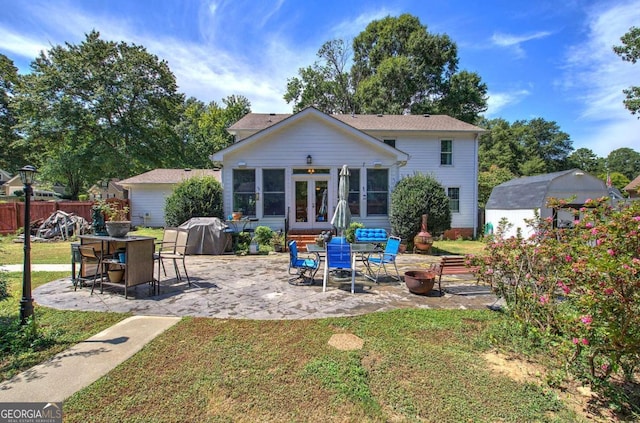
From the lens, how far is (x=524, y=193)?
44.1 feet

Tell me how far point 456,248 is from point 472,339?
9.96m

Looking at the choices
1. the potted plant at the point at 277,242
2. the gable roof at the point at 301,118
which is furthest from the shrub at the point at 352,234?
the gable roof at the point at 301,118

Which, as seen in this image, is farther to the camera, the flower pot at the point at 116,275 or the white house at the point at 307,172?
the white house at the point at 307,172

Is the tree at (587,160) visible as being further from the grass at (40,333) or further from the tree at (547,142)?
the grass at (40,333)

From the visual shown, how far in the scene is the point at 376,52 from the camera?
97.9ft

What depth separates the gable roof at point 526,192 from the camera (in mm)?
12273

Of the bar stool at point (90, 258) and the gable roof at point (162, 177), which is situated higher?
the gable roof at point (162, 177)

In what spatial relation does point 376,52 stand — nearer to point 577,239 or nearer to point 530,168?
point 530,168

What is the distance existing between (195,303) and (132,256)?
1.56 meters

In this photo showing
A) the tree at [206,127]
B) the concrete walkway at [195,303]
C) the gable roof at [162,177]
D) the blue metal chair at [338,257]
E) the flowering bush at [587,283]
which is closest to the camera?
the flowering bush at [587,283]

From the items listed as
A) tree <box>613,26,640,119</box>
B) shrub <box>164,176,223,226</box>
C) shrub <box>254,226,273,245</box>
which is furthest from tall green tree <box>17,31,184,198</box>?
tree <box>613,26,640,119</box>

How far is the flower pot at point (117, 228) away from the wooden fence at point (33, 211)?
13279 millimetres

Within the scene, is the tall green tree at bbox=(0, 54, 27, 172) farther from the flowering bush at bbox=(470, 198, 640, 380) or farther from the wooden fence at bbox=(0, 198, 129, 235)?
the flowering bush at bbox=(470, 198, 640, 380)

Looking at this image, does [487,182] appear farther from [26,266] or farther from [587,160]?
[587,160]
